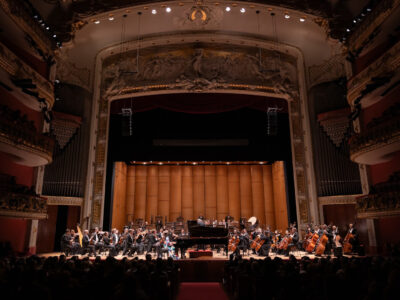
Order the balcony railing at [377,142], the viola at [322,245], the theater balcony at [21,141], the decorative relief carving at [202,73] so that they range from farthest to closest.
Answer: the decorative relief carving at [202,73]
the viola at [322,245]
the theater balcony at [21,141]
the balcony railing at [377,142]

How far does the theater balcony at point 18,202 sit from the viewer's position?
25.4 ft

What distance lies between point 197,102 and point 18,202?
29.6ft

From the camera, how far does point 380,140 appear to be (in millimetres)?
8305

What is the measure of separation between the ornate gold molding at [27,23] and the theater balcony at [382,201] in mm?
11818

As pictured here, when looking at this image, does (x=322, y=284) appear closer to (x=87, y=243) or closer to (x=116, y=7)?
(x=87, y=243)

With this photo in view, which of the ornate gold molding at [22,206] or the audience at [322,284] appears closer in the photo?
the audience at [322,284]

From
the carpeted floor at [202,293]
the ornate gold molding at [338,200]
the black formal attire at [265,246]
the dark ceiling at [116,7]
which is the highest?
the dark ceiling at [116,7]

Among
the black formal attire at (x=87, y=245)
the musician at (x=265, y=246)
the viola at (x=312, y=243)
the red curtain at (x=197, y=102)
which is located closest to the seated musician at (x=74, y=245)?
the black formal attire at (x=87, y=245)

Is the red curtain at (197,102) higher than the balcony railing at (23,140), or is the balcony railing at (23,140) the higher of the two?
the red curtain at (197,102)

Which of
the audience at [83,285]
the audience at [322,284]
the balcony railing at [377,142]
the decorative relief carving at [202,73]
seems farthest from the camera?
the decorative relief carving at [202,73]

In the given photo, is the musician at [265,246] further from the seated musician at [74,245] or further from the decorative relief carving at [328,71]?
the decorative relief carving at [328,71]

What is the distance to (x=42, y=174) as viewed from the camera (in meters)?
11.3

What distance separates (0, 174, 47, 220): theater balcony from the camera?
7734mm

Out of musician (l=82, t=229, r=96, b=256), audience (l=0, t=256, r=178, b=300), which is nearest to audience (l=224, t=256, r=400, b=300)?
audience (l=0, t=256, r=178, b=300)
